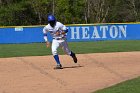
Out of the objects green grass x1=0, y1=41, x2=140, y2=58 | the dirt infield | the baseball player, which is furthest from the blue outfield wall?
the baseball player

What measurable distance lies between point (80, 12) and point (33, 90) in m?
49.5

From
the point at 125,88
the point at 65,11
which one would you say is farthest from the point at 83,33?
the point at 65,11

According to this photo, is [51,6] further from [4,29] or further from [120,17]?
[4,29]

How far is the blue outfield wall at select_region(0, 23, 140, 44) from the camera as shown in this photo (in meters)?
32.9

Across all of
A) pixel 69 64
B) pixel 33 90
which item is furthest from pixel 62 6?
pixel 33 90

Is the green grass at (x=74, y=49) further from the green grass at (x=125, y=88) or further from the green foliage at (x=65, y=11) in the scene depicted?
the green foliage at (x=65, y=11)

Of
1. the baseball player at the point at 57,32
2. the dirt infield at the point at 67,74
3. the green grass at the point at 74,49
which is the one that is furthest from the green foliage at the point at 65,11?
the baseball player at the point at 57,32

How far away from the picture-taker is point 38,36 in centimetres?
3312

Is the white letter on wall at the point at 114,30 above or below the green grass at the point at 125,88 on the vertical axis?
below

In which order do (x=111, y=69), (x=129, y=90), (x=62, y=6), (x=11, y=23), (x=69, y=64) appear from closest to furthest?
(x=129, y=90)
(x=111, y=69)
(x=69, y=64)
(x=11, y=23)
(x=62, y=6)

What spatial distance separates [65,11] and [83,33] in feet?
81.0

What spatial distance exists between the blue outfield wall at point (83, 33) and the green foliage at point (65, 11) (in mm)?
20029

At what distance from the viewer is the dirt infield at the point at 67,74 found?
35.1 ft

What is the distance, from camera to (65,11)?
5762 centimetres
